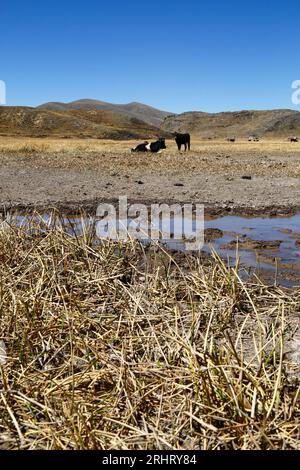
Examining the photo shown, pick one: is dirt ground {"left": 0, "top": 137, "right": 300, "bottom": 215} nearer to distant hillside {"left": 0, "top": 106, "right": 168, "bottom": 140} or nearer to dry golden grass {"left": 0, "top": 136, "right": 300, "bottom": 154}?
dry golden grass {"left": 0, "top": 136, "right": 300, "bottom": 154}

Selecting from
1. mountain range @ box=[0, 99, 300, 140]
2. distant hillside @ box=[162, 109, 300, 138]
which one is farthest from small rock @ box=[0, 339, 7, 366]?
distant hillside @ box=[162, 109, 300, 138]

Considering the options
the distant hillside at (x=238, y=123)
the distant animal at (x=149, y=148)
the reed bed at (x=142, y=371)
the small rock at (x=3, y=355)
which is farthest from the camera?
the distant hillside at (x=238, y=123)

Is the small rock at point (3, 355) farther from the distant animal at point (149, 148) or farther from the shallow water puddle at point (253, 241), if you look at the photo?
the distant animal at point (149, 148)

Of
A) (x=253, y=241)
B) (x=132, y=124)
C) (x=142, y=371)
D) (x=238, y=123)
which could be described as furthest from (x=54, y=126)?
(x=142, y=371)

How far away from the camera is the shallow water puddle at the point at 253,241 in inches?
244

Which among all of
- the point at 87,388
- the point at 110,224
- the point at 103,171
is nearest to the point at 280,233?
the point at 110,224

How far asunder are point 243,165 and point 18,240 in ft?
47.6

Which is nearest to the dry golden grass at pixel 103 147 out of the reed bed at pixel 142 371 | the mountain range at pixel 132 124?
the reed bed at pixel 142 371

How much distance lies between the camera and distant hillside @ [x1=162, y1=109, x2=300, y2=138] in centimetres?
9962

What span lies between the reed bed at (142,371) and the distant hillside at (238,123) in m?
94.3

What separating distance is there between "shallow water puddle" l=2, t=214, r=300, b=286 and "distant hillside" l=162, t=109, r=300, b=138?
89108 mm

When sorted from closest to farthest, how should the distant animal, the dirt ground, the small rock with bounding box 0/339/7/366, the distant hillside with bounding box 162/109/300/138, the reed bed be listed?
the reed bed < the small rock with bounding box 0/339/7/366 < the dirt ground < the distant animal < the distant hillside with bounding box 162/109/300/138

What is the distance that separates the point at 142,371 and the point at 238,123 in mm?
114158

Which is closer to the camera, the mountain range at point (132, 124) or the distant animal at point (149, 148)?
the distant animal at point (149, 148)
